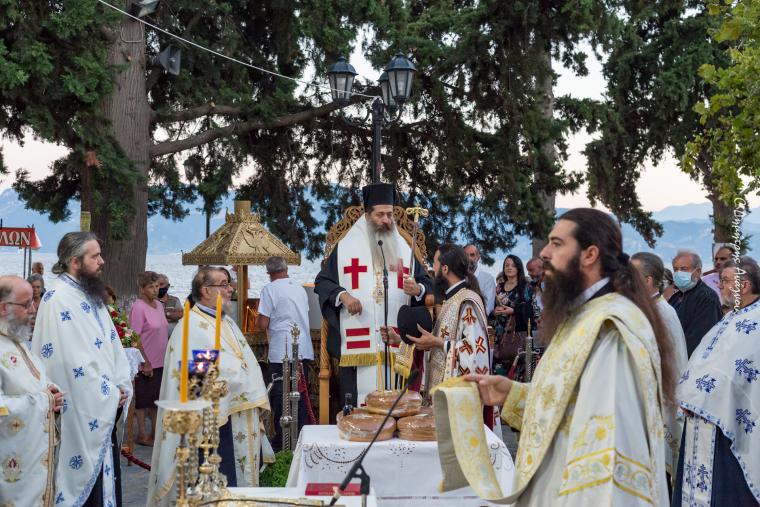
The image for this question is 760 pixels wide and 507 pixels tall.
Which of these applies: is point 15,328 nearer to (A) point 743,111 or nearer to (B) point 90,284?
(B) point 90,284

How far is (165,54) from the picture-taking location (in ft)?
43.5

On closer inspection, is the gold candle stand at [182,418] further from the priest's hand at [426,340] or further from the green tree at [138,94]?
the green tree at [138,94]

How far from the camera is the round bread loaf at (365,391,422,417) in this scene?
4.64 meters

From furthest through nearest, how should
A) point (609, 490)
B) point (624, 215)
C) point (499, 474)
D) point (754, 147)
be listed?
point (624, 215), point (754, 147), point (499, 474), point (609, 490)

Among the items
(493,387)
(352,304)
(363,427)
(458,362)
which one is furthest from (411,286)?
(493,387)

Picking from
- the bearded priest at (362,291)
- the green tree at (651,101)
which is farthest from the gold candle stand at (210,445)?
the green tree at (651,101)

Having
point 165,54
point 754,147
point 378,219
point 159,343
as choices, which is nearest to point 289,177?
point 165,54

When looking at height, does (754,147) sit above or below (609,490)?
above

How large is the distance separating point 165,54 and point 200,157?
11.5ft

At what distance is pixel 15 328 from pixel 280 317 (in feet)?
13.5

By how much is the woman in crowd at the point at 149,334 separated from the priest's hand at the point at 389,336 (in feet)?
11.9

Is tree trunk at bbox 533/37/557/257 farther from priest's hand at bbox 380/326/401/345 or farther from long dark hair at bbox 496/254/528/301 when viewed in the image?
priest's hand at bbox 380/326/401/345

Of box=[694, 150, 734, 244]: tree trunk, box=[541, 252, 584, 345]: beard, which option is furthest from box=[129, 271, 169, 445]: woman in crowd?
box=[694, 150, 734, 244]: tree trunk

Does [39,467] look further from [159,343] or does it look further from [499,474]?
[159,343]
